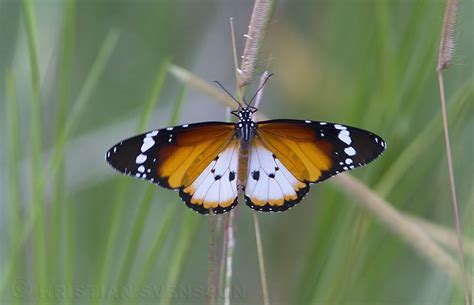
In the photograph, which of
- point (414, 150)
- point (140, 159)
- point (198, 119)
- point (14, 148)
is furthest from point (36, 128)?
point (198, 119)

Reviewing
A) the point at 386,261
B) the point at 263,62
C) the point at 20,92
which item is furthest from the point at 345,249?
the point at 20,92

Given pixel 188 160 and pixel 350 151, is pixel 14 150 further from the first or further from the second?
pixel 350 151

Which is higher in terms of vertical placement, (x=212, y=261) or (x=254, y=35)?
(x=254, y=35)

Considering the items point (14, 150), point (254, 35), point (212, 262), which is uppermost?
point (254, 35)

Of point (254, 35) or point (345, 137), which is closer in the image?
point (254, 35)

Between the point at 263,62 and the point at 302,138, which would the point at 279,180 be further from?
the point at 263,62

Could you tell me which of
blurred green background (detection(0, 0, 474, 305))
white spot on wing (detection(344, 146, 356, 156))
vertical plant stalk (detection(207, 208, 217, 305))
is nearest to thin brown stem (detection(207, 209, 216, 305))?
vertical plant stalk (detection(207, 208, 217, 305))

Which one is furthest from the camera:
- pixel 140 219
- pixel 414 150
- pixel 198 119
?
pixel 198 119
